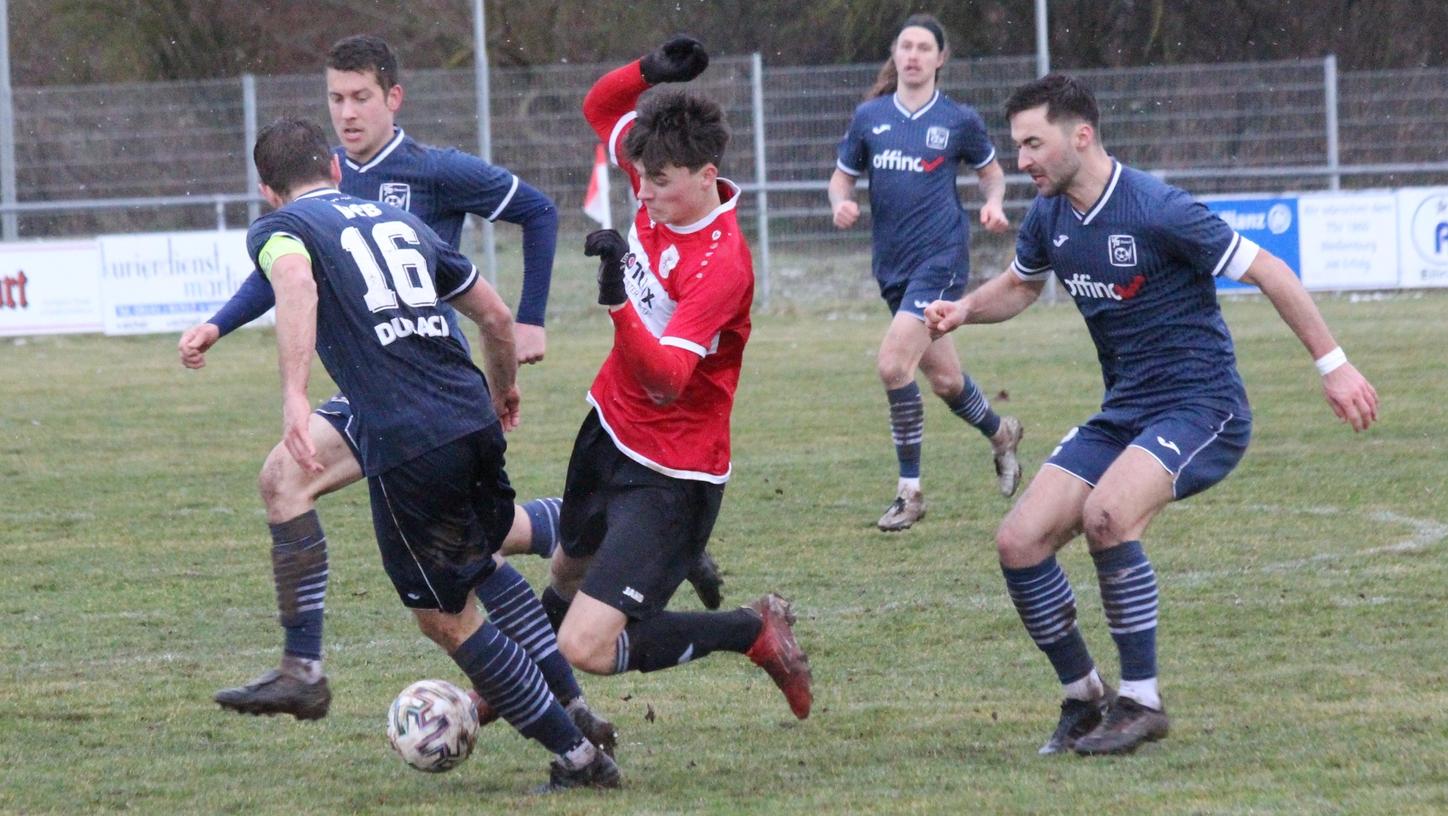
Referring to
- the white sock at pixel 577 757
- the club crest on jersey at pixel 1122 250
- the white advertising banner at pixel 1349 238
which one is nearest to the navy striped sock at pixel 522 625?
the white sock at pixel 577 757

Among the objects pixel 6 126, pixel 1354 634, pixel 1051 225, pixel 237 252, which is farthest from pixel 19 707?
pixel 6 126

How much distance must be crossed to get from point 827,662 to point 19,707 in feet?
7.51

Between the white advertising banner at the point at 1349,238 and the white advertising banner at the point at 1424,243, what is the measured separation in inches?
4.0

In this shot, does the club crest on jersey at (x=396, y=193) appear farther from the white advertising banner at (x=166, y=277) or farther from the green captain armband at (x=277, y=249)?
the white advertising banner at (x=166, y=277)

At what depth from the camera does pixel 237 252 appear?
670 inches

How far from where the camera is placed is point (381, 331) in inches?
169

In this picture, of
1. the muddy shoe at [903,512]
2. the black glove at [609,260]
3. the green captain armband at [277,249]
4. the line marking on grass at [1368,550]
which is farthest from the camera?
the muddy shoe at [903,512]

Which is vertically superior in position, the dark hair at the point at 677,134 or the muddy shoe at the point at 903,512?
the dark hair at the point at 677,134

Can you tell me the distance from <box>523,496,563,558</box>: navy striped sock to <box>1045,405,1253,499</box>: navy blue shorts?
1466mm

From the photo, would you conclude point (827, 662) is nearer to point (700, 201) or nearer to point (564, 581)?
point (564, 581)

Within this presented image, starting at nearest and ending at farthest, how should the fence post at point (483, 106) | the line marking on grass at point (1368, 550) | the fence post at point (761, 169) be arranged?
the line marking on grass at point (1368, 550)
the fence post at point (483, 106)
the fence post at point (761, 169)

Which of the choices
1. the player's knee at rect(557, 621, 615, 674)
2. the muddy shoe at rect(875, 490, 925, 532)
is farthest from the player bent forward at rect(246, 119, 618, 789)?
the muddy shoe at rect(875, 490, 925, 532)

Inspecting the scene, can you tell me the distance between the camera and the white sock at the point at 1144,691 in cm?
455

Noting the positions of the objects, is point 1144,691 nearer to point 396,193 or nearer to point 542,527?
point 542,527
